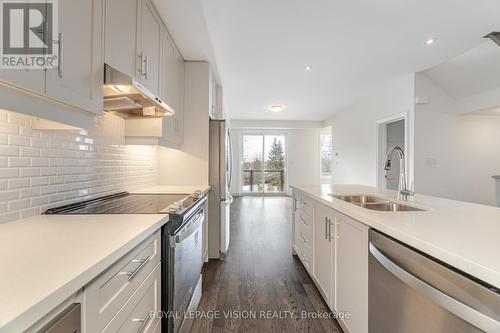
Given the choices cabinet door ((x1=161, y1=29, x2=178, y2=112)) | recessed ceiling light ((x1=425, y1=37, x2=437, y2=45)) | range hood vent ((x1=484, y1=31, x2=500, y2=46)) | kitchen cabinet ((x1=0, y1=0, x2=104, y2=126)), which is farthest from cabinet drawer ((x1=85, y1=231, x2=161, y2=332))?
range hood vent ((x1=484, y1=31, x2=500, y2=46))

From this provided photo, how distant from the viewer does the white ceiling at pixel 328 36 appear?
2.35 meters

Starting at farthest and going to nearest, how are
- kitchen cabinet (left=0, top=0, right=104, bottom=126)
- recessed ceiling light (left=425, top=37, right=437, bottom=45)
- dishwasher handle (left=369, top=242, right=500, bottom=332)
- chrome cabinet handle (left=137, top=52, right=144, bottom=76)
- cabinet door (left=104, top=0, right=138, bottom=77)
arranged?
Answer: recessed ceiling light (left=425, top=37, right=437, bottom=45) < chrome cabinet handle (left=137, top=52, right=144, bottom=76) < cabinet door (left=104, top=0, right=138, bottom=77) < kitchen cabinet (left=0, top=0, right=104, bottom=126) < dishwasher handle (left=369, top=242, right=500, bottom=332)

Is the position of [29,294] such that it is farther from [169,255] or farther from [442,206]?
[442,206]

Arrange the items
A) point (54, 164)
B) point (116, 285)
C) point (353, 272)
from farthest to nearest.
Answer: point (353, 272) < point (54, 164) < point (116, 285)

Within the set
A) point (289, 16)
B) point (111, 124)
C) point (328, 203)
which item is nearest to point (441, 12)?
point (289, 16)

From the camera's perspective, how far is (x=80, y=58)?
109cm

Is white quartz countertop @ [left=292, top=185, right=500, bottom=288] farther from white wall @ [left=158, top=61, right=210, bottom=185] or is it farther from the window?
the window

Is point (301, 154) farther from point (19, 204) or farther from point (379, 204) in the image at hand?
point (19, 204)

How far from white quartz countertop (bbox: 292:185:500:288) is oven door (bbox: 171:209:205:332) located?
3.22 ft

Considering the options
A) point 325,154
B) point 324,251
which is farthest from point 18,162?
point 325,154

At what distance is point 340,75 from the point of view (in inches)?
166

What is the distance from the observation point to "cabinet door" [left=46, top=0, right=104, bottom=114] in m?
0.97

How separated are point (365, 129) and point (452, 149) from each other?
1764 mm

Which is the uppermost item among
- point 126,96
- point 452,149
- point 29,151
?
point 126,96
